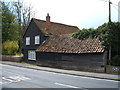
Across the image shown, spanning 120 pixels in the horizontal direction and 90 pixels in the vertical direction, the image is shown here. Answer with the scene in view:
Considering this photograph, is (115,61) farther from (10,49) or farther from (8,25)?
(8,25)

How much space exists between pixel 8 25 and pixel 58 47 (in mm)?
26680

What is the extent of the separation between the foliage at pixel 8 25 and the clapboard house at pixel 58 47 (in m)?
12.5

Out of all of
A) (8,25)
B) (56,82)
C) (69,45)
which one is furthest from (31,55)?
(56,82)

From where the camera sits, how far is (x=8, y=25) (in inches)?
2090

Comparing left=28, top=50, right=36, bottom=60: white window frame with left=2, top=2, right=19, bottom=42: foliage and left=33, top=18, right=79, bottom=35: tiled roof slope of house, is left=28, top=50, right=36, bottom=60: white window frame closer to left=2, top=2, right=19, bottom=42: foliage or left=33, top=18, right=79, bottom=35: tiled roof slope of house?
left=33, top=18, right=79, bottom=35: tiled roof slope of house

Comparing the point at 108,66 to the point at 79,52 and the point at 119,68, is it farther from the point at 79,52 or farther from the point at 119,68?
the point at 79,52

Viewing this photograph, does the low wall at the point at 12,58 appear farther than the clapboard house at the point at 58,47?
Yes

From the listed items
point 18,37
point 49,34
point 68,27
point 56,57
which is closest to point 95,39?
point 56,57

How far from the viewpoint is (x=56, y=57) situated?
30.3 meters

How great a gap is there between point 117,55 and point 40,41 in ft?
56.5

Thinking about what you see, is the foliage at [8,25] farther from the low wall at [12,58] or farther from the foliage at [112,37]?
the foliage at [112,37]

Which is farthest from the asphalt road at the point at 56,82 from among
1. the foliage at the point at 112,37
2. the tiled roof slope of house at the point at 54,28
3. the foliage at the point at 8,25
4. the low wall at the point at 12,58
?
the foliage at the point at 8,25

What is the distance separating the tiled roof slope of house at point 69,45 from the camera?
25052mm

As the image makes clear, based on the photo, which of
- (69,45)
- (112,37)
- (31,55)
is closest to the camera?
(112,37)
